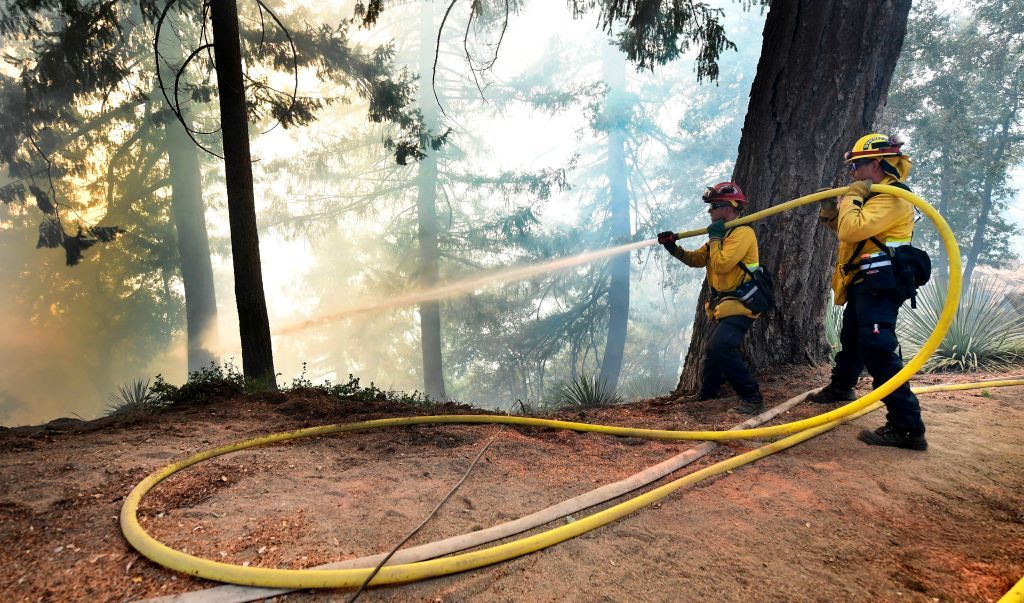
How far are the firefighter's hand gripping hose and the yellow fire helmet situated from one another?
0.31m

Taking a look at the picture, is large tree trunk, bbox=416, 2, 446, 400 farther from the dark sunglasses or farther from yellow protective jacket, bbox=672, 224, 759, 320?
the dark sunglasses

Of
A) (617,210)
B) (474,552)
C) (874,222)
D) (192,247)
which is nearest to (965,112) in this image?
(617,210)

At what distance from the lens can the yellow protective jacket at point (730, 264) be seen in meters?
4.25

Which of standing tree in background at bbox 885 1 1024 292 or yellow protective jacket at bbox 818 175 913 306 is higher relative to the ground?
standing tree in background at bbox 885 1 1024 292

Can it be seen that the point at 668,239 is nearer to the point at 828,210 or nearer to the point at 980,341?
the point at 828,210

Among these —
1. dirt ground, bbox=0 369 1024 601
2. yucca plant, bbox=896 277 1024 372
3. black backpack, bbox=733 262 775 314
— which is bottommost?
dirt ground, bbox=0 369 1024 601

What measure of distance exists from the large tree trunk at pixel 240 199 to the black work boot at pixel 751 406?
5.02 metres

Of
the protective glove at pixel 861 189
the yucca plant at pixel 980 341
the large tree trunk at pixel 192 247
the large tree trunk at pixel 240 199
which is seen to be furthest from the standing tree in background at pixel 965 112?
the large tree trunk at pixel 192 247

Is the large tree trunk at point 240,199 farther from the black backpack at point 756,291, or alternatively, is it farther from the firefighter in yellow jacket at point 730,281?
the black backpack at point 756,291

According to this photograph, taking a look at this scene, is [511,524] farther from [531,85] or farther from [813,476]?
[531,85]

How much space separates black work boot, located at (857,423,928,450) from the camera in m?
3.26

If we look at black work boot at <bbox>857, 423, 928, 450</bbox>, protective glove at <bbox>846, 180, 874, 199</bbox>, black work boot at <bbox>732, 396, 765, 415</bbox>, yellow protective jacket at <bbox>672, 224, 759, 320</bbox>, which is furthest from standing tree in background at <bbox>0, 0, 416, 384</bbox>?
black work boot at <bbox>857, 423, 928, 450</bbox>

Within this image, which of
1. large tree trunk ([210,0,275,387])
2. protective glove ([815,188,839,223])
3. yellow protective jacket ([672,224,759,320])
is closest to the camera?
protective glove ([815,188,839,223])

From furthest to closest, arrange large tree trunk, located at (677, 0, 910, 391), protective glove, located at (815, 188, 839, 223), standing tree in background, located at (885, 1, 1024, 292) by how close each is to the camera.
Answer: standing tree in background, located at (885, 1, 1024, 292)
large tree trunk, located at (677, 0, 910, 391)
protective glove, located at (815, 188, 839, 223)
